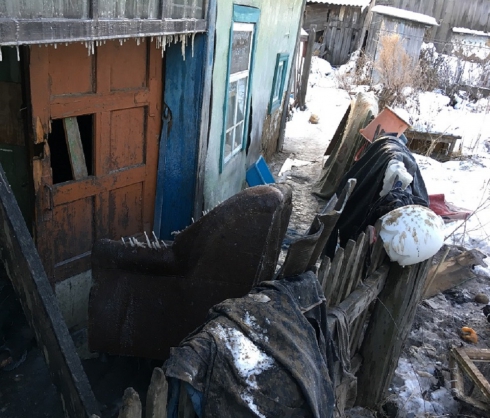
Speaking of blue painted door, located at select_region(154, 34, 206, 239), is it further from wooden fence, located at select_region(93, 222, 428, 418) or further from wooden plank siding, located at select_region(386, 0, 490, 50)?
wooden plank siding, located at select_region(386, 0, 490, 50)

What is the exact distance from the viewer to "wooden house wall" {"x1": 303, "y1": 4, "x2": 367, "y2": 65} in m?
18.1

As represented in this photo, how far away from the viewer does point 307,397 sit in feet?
5.76

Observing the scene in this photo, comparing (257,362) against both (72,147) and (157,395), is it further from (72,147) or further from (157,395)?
(72,147)

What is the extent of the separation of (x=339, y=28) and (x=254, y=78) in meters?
14.3

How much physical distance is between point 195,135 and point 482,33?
1793 cm

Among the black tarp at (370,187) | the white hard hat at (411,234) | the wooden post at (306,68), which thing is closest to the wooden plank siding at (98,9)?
the white hard hat at (411,234)

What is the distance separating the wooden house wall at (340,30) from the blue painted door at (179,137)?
49.9 feet

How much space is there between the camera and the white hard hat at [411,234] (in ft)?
9.28

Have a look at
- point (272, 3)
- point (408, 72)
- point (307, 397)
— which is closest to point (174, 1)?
point (307, 397)

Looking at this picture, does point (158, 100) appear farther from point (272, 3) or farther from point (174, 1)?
point (272, 3)

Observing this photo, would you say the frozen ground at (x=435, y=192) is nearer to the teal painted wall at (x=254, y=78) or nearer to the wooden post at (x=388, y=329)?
the wooden post at (x=388, y=329)

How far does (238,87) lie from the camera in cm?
543

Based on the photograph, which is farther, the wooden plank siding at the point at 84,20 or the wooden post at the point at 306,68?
the wooden post at the point at 306,68

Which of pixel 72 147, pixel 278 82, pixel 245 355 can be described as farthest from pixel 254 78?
pixel 245 355
